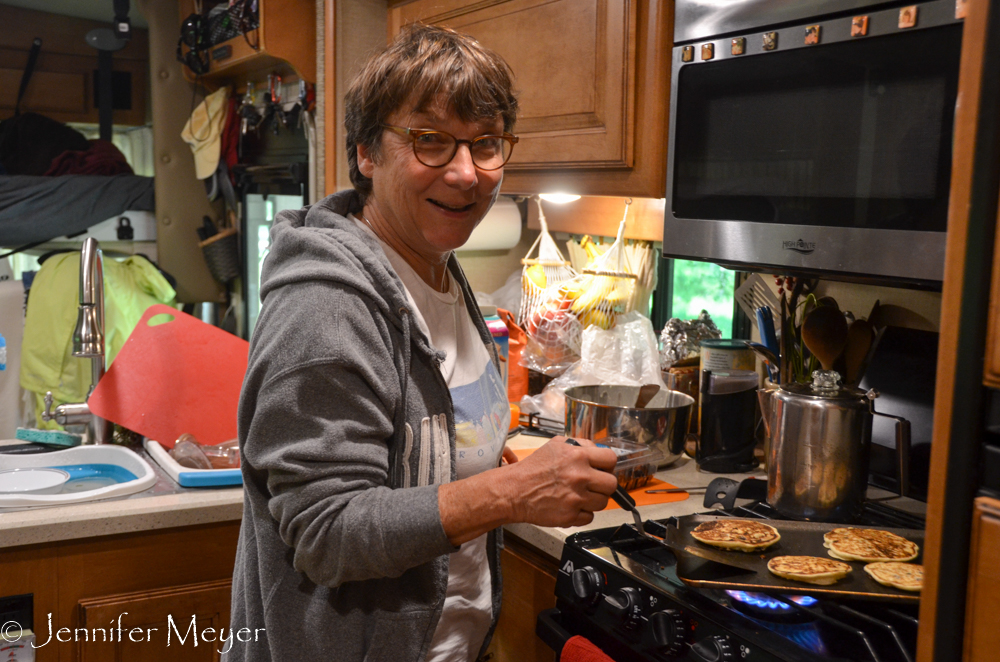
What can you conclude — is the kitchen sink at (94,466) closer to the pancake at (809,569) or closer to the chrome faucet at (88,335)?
the chrome faucet at (88,335)

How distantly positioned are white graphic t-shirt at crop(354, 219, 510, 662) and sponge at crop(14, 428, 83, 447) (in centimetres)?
119

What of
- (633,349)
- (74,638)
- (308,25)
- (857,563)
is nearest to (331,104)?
(308,25)

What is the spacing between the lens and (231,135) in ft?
11.7

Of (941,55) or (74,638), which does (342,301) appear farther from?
(74,638)

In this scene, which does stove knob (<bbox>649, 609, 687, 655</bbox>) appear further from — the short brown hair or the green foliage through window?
the green foliage through window

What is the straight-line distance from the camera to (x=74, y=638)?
1561 mm

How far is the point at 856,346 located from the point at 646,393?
0.45 metres

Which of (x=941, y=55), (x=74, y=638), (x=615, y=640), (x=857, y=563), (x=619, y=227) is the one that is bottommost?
(x=74, y=638)

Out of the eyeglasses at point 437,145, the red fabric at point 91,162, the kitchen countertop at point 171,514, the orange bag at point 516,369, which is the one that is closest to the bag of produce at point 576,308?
the orange bag at point 516,369

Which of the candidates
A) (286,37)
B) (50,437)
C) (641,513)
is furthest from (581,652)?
(286,37)

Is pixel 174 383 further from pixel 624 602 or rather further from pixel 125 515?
pixel 624 602

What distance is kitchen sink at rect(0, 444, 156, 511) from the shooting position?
1.73 metres

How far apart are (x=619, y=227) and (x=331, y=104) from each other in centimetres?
90

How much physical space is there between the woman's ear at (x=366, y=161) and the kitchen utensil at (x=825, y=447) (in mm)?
783
